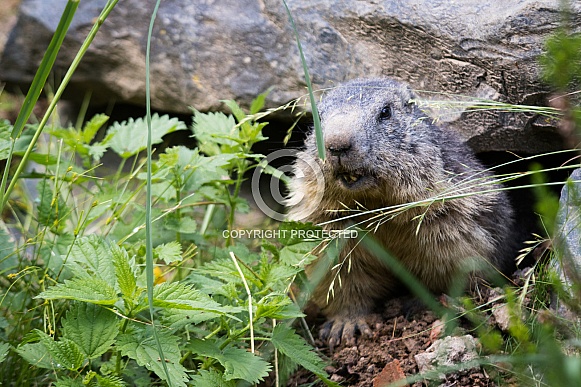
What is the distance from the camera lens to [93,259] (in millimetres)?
2910

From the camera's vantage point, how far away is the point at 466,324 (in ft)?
11.5

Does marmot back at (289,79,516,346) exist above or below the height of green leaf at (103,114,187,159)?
below

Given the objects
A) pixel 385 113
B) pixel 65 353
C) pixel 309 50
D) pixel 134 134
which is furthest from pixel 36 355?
pixel 309 50

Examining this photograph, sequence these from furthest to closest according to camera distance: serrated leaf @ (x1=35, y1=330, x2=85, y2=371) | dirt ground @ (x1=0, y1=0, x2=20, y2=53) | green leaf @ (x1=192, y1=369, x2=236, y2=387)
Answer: dirt ground @ (x1=0, y1=0, x2=20, y2=53) → green leaf @ (x1=192, y1=369, x2=236, y2=387) → serrated leaf @ (x1=35, y1=330, x2=85, y2=371)

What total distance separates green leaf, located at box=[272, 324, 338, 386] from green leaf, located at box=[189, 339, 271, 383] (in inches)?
5.5

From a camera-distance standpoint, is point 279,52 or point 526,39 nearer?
point 526,39

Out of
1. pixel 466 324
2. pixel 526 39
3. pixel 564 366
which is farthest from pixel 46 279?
pixel 526 39

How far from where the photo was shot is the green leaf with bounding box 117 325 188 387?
2.51 metres

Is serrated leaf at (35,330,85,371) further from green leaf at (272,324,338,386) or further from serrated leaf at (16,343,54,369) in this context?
green leaf at (272,324,338,386)

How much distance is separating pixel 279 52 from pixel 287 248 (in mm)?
2016

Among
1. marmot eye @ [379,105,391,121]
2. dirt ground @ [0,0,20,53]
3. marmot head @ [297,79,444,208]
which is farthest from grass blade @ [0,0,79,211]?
dirt ground @ [0,0,20,53]

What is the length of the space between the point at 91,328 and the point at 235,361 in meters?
0.60

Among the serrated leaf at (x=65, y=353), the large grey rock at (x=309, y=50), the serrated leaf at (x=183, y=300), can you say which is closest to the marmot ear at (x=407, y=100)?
the large grey rock at (x=309, y=50)

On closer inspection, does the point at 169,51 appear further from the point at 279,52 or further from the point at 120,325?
the point at 120,325
